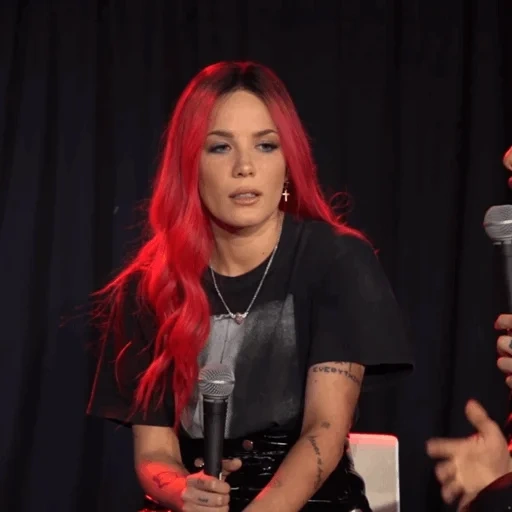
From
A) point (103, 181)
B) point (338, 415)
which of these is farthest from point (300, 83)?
point (338, 415)

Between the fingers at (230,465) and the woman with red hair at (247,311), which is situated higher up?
the woman with red hair at (247,311)

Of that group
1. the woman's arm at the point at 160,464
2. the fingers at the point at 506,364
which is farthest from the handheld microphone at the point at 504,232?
the woman's arm at the point at 160,464

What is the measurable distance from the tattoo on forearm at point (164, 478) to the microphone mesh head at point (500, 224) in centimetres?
A: 84

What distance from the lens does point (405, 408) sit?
2807 mm

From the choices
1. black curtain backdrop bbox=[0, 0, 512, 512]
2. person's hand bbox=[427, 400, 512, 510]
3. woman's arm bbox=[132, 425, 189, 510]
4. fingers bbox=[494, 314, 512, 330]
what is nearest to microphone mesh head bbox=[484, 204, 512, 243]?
fingers bbox=[494, 314, 512, 330]

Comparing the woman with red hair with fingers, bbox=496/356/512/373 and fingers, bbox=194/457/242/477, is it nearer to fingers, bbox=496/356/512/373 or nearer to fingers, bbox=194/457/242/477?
fingers, bbox=194/457/242/477

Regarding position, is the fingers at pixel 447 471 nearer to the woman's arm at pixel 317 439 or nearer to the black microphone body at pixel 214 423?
the black microphone body at pixel 214 423

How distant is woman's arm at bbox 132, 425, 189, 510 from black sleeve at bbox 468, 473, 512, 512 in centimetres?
75

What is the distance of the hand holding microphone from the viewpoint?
1.47 meters

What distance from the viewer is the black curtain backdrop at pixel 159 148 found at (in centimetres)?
279

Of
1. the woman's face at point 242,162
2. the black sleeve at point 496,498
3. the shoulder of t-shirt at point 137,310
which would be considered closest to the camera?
the black sleeve at point 496,498

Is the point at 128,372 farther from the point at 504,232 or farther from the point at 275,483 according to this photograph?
the point at 504,232

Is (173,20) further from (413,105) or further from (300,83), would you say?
(413,105)

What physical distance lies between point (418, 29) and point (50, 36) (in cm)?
108
